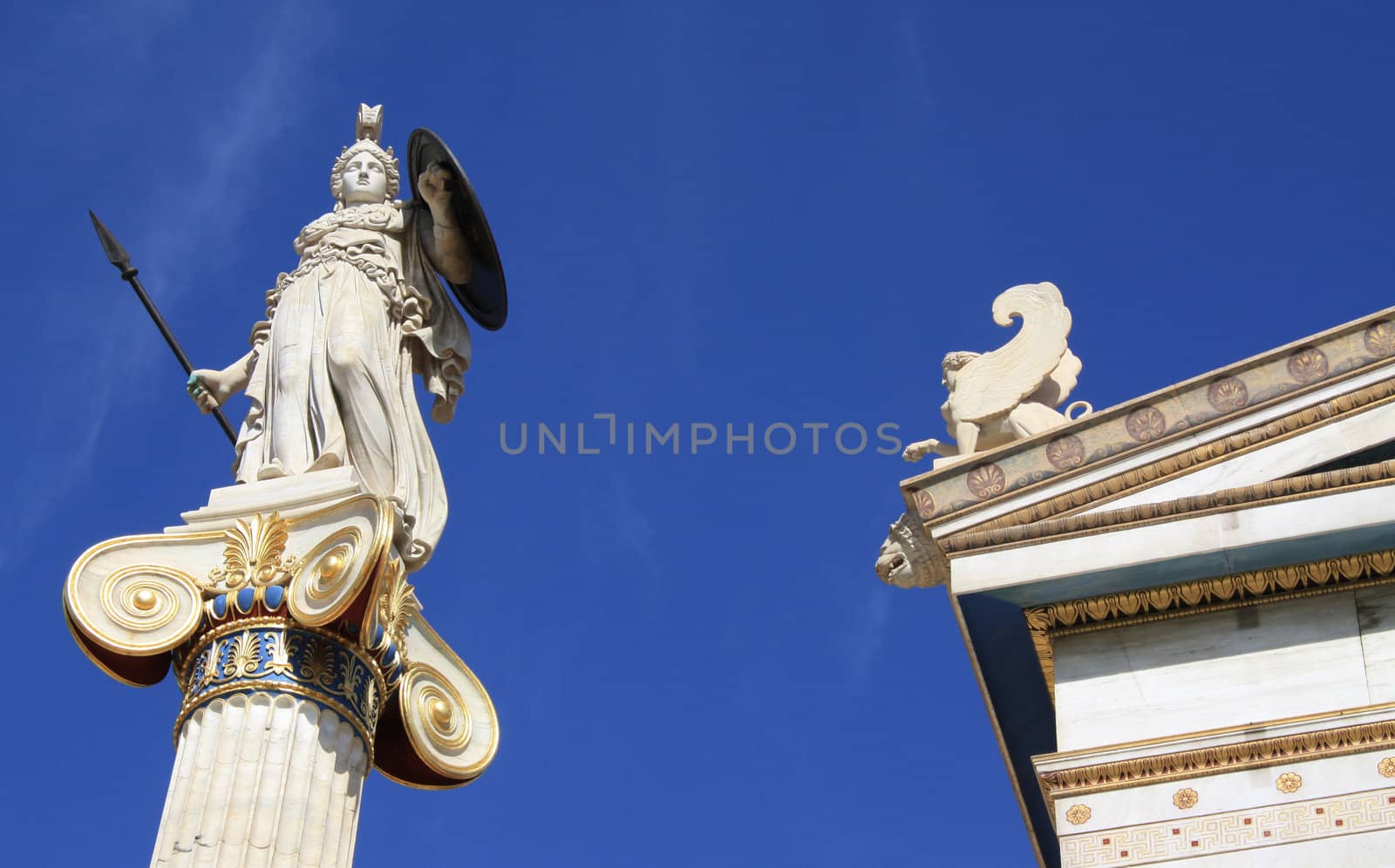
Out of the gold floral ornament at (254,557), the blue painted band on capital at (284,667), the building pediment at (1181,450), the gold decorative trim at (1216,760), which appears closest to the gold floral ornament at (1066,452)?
the building pediment at (1181,450)

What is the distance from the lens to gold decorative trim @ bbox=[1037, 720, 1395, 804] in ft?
39.9

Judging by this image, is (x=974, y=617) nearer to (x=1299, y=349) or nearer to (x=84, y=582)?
(x=1299, y=349)

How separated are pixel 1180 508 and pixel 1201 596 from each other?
1.70 feet

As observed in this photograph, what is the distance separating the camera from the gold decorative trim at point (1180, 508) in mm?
13078

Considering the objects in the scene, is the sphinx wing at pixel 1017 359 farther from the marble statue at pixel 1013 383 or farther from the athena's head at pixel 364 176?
the athena's head at pixel 364 176

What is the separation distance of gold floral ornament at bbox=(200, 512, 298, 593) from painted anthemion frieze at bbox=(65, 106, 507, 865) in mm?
12

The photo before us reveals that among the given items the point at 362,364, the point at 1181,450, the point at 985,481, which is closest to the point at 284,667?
the point at 362,364

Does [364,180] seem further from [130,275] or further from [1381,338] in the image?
[1381,338]

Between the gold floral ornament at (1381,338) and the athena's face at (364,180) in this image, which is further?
the athena's face at (364,180)

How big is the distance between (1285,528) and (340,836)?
5569 millimetres

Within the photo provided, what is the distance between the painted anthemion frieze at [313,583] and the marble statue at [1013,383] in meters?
3.39

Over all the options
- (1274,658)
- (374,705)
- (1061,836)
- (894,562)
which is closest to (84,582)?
(374,705)

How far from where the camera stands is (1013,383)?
1500cm

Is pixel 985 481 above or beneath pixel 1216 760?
above
